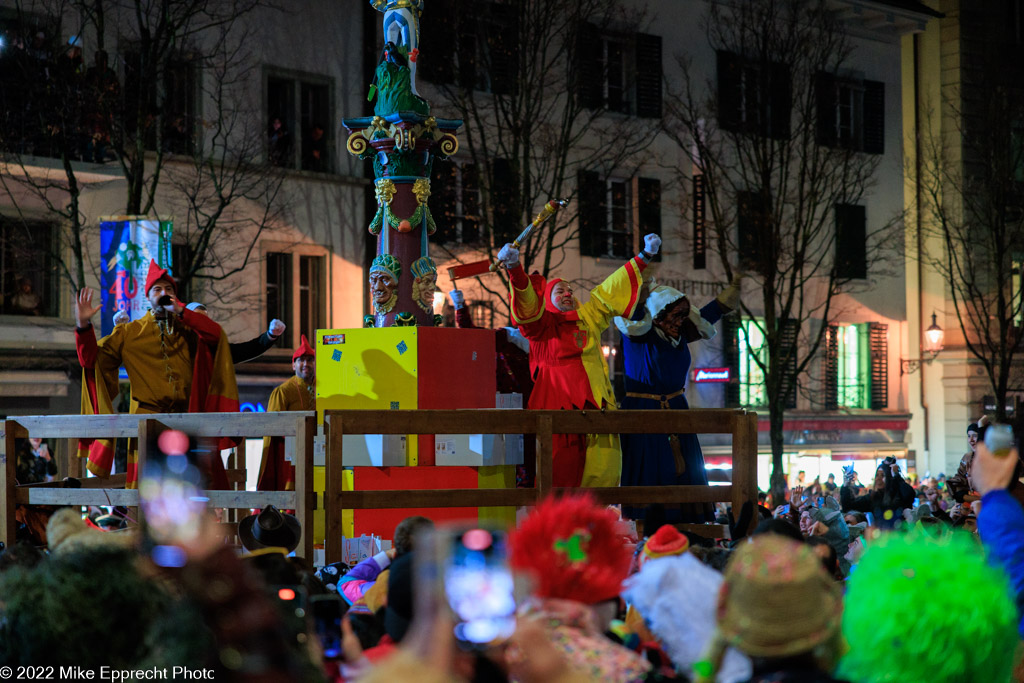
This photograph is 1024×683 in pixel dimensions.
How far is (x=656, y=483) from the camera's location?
912cm

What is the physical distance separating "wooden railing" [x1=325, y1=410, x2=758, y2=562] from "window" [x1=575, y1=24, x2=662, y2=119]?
46.9ft

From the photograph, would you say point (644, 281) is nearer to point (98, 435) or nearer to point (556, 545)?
point (98, 435)

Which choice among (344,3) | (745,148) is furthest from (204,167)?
(745,148)

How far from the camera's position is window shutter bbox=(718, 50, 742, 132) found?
23078 millimetres

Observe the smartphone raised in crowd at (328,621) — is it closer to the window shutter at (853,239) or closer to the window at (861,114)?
the window shutter at (853,239)

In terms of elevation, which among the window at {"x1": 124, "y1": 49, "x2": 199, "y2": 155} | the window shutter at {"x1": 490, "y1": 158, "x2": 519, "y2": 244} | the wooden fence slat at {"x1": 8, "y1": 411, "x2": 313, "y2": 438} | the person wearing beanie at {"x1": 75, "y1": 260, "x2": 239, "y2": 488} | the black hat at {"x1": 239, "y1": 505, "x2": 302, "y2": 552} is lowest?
the black hat at {"x1": 239, "y1": 505, "x2": 302, "y2": 552}

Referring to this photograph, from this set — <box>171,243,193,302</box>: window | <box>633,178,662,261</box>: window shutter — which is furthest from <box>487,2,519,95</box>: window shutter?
<box>171,243,193,302</box>: window

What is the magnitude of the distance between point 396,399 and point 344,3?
13563 mm

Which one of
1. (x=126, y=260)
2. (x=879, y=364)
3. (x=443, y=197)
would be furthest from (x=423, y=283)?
(x=879, y=364)

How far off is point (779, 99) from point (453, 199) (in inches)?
232

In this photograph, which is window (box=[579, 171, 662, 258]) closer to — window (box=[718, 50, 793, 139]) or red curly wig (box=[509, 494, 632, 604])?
window (box=[718, 50, 793, 139])

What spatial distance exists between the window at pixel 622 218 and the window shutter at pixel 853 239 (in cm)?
377

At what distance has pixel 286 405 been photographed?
39.7ft

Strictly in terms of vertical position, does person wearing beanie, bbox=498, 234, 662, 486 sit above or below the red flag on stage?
below
